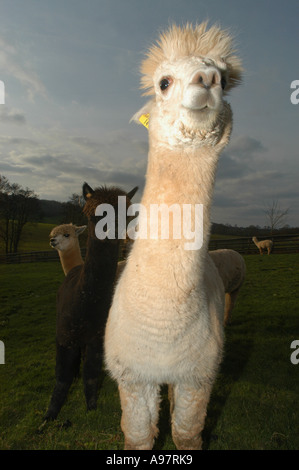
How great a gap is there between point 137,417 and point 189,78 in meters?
2.47

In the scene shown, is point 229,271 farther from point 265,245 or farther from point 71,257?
point 265,245

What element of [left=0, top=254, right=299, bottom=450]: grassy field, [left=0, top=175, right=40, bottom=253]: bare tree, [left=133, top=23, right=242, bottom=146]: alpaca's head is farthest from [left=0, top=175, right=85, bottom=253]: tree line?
[left=133, top=23, right=242, bottom=146]: alpaca's head

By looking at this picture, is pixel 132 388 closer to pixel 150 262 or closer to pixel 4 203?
pixel 150 262

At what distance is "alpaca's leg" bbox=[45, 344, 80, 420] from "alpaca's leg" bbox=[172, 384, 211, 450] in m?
1.39

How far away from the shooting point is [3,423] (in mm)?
3297

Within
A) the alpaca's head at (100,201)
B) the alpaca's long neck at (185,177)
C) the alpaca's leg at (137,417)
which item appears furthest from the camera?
the alpaca's head at (100,201)

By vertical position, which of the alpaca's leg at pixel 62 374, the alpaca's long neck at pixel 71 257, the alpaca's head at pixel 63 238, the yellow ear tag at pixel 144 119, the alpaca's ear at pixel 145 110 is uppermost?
the alpaca's ear at pixel 145 110

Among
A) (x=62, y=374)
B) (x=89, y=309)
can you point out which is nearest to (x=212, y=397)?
(x=62, y=374)

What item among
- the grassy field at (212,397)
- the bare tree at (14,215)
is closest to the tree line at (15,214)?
the bare tree at (14,215)

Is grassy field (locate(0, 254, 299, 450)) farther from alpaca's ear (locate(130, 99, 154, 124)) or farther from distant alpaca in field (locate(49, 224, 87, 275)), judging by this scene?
alpaca's ear (locate(130, 99, 154, 124))

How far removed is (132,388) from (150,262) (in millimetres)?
1065

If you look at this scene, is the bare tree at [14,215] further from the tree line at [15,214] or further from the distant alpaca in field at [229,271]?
the distant alpaca in field at [229,271]

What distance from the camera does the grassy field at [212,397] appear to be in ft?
9.87

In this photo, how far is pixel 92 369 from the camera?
3.22 m
